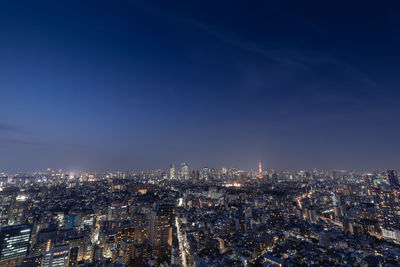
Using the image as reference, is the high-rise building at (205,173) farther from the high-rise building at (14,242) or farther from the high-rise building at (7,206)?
the high-rise building at (14,242)

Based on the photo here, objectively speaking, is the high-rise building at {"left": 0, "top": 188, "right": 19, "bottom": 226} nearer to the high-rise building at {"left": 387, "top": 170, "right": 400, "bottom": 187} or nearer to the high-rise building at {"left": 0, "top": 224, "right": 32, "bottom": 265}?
the high-rise building at {"left": 0, "top": 224, "right": 32, "bottom": 265}

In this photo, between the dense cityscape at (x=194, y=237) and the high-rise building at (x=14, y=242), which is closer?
the dense cityscape at (x=194, y=237)

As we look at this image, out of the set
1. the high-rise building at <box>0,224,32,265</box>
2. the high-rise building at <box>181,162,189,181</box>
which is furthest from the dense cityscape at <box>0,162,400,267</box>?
the high-rise building at <box>181,162,189,181</box>

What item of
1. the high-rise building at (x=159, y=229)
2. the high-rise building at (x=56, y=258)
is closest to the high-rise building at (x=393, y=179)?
the high-rise building at (x=159, y=229)

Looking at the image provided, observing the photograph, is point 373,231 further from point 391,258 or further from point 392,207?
point 391,258

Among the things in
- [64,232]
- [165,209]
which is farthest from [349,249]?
[64,232]

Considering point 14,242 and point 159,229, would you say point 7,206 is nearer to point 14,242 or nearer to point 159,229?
point 14,242
